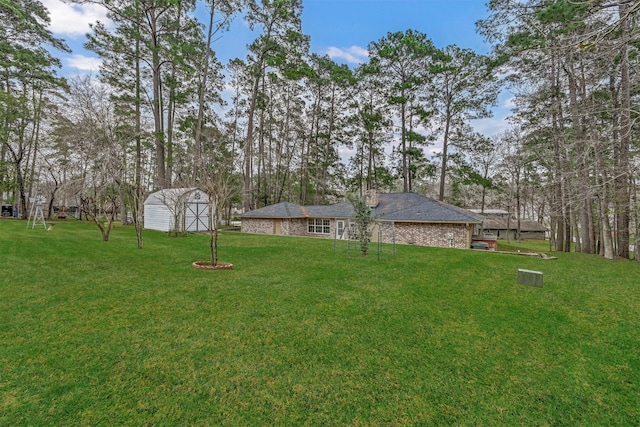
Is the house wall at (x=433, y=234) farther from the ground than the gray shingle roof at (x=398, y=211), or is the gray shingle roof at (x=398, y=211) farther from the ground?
the gray shingle roof at (x=398, y=211)

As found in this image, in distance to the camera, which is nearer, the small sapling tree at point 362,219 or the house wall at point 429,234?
the small sapling tree at point 362,219

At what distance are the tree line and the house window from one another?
5770mm

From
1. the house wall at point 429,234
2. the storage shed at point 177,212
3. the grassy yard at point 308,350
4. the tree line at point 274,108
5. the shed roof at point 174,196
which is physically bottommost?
the grassy yard at point 308,350

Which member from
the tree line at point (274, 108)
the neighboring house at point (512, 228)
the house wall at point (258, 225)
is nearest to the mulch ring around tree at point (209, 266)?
the tree line at point (274, 108)

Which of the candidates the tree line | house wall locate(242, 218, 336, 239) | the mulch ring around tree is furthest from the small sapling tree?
house wall locate(242, 218, 336, 239)

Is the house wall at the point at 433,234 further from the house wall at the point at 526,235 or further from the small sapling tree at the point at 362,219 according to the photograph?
the house wall at the point at 526,235

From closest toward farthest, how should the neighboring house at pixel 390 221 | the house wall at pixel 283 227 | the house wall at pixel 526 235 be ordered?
1. the neighboring house at pixel 390 221
2. the house wall at pixel 283 227
3. the house wall at pixel 526 235

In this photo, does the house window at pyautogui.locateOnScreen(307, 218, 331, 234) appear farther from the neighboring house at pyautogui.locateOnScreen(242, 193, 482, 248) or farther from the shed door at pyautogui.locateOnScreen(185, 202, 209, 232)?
the shed door at pyautogui.locateOnScreen(185, 202, 209, 232)

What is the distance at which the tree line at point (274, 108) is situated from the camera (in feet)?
41.6

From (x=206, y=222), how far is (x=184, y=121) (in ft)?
24.8

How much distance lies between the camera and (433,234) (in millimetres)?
15398

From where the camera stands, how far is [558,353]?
3.51 metres

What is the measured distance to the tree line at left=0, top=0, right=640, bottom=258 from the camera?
12.7 meters

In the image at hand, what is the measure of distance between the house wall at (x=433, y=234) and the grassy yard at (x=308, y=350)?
8.16m
